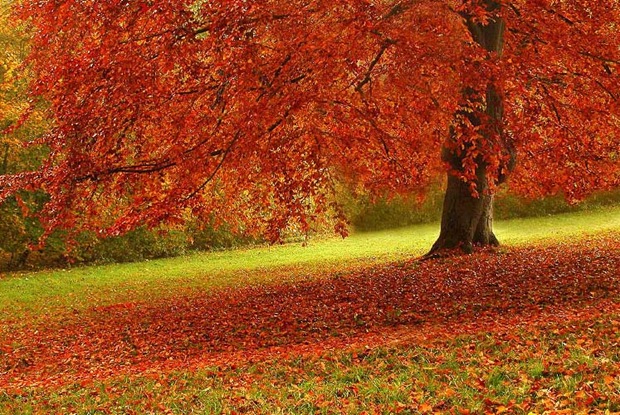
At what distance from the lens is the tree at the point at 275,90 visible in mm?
11062

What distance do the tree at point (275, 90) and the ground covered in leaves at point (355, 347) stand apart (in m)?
1.85

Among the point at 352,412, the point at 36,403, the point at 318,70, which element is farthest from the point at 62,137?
the point at 352,412

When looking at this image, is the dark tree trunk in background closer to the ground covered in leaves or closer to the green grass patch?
the ground covered in leaves

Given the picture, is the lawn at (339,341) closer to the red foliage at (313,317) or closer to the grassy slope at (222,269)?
the red foliage at (313,317)

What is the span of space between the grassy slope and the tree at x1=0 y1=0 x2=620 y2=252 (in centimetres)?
418

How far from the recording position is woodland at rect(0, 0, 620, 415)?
7129mm

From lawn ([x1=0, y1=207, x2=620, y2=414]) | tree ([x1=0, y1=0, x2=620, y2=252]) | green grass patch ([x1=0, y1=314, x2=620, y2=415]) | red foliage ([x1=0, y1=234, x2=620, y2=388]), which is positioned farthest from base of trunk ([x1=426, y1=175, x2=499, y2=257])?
green grass patch ([x1=0, y1=314, x2=620, y2=415])

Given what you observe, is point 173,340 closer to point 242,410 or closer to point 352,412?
point 242,410

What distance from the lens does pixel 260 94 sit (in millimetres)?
11430

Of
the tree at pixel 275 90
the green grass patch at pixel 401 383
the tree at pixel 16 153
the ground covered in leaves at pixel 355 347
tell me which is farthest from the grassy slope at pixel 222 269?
the green grass patch at pixel 401 383

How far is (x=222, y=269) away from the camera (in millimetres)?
22688

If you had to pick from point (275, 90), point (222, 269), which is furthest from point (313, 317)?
point (222, 269)

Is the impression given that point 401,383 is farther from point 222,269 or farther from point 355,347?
point 222,269

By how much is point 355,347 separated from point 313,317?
276 centimetres
